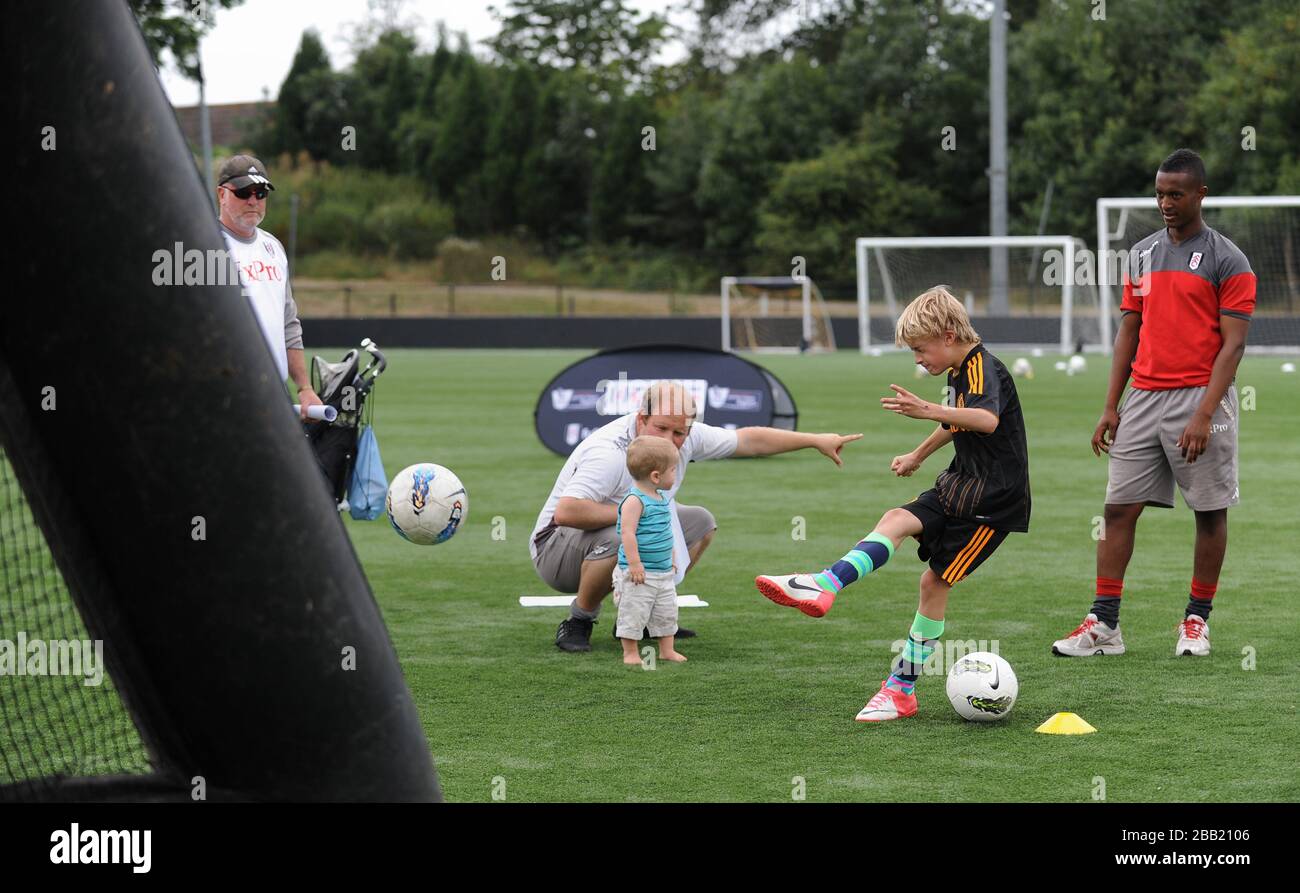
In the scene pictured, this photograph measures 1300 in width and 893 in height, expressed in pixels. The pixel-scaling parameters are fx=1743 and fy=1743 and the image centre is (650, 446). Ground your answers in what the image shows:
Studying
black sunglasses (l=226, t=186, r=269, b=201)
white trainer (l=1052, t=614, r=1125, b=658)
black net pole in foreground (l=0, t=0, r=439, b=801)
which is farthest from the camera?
black sunglasses (l=226, t=186, r=269, b=201)

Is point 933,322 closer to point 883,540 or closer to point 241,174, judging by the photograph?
point 883,540

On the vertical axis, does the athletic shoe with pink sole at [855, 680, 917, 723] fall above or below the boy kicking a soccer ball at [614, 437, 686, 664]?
below

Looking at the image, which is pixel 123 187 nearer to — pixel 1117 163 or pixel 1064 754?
pixel 1064 754

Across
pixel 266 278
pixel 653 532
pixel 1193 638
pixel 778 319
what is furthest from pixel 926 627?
pixel 778 319

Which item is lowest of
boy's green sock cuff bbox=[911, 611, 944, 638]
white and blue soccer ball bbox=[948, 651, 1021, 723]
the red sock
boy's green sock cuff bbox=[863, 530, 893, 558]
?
white and blue soccer ball bbox=[948, 651, 1021, 723]

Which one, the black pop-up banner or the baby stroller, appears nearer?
the baby stroller

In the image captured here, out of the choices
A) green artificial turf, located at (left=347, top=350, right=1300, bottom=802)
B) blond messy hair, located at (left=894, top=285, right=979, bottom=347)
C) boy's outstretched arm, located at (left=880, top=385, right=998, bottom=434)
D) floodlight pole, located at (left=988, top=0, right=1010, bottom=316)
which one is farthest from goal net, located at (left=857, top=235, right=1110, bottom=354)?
boy's outstretched arm, located at (left=880, top=385, right=998, bottom=434)

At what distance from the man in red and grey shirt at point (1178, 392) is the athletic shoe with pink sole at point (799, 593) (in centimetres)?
159

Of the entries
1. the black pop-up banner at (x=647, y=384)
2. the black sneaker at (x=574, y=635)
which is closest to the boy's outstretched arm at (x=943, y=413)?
the black sneaker at (x=574, y=635)

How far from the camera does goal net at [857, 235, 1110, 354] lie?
38844mm

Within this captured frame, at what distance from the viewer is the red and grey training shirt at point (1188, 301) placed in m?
6.42

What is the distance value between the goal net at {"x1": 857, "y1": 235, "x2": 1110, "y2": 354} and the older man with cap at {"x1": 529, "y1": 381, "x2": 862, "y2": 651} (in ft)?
94.3

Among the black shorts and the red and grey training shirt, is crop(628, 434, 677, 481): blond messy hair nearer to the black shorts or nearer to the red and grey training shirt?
the black shorts

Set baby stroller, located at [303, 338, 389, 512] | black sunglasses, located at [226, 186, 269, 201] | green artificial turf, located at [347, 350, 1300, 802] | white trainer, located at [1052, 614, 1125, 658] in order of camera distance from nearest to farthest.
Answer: green artificial turf, located at [347, 350, 1300, 802] → white trainer, located at [1052, 614, 1125, 658] → black sunglasses, located at [226, 186, 269, 201] → baby stroller, located at [303, 338, 389, 512]
